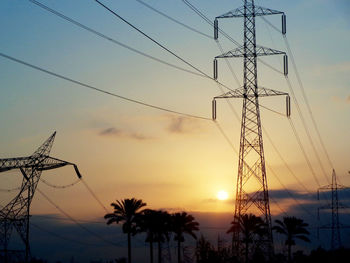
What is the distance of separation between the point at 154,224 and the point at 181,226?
6530mm

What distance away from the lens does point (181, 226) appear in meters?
94.2

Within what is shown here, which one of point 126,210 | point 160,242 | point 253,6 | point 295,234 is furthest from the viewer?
point 295,234

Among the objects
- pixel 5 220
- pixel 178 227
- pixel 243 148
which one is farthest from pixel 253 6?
pixel 5 220

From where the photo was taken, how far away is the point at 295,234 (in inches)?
4048

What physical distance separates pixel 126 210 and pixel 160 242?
11428 mm

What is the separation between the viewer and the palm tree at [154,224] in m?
88.6

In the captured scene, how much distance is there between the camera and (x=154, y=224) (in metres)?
89.2

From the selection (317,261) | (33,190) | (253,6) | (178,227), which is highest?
(253,6)

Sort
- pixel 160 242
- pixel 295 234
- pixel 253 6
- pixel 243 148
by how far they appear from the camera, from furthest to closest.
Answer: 1. pixel 295 234
2. pixel 160 242
3. pixel 253 6
4. pixel 243 148

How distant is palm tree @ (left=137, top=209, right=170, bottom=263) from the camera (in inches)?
3487

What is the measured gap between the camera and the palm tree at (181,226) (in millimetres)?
94062

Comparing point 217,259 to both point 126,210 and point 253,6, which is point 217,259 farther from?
point 253,6

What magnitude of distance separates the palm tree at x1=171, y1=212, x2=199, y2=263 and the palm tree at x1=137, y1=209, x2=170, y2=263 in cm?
178

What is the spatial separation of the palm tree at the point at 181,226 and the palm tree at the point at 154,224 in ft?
5.84
